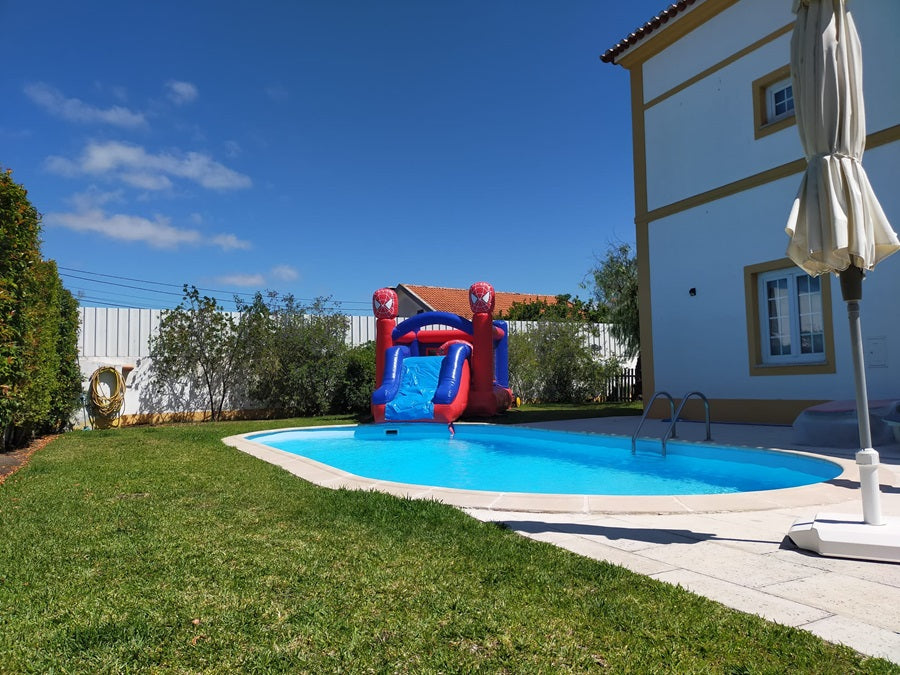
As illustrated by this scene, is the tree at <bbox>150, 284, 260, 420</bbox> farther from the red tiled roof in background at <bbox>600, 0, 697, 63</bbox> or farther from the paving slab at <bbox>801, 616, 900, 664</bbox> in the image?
the paving slab at <bbox>801, 616, 900, 664</bbox>

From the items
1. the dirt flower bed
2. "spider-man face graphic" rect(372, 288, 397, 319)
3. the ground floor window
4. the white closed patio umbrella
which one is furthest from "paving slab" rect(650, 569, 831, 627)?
"spider-man face graphic" rect(372, 288, 397, 319)

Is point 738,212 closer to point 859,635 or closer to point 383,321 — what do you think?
point 383,321

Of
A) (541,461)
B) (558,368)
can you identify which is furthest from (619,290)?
(541,461)

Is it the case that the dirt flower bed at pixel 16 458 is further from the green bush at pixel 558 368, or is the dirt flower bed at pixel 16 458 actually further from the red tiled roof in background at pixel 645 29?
the red tiled roof in background at pixel 645 29

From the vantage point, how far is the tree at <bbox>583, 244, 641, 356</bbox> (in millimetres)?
18438

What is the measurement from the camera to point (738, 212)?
34.2ft

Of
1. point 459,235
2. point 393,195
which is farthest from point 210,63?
point 459,235

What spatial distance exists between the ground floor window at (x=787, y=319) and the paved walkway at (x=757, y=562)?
16.2 ft

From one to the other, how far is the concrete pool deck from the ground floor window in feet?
13.1

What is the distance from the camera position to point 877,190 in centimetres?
852

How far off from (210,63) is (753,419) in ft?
43.7

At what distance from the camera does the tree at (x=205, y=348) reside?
46.3 ft

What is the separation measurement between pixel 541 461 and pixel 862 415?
18.3ft

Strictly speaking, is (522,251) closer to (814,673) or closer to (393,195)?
(393,195)
